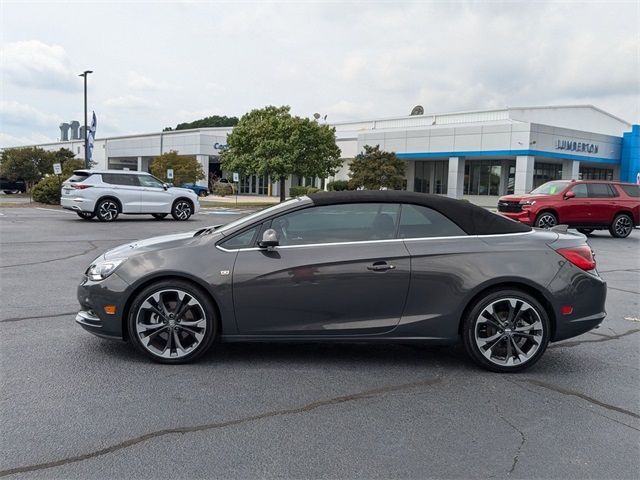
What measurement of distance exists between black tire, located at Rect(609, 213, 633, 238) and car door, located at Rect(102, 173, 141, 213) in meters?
15.8

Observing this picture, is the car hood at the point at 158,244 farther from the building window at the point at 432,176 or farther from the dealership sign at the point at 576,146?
the building window at the point at 432,176

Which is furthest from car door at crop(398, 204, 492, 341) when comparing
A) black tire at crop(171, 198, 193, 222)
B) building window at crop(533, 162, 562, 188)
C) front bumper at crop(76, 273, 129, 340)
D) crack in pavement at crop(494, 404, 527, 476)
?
building window at crop(533, 162, 562, 188)

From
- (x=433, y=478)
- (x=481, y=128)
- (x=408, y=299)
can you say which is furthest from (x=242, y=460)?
(x=481, y=128)

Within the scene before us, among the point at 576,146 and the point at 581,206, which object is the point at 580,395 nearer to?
the point at 581,206

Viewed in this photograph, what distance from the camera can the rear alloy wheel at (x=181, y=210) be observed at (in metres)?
20.3

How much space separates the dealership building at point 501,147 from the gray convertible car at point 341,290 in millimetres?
36098

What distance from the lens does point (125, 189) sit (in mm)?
19359

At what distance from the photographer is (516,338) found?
15.5 ft

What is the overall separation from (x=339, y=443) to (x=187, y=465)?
2.98 feet

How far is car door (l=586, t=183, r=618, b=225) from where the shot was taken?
17219 millimetres

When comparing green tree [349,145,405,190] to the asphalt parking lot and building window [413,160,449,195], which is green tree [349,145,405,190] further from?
the asphalt parking lot

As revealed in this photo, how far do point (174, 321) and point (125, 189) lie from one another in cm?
1590

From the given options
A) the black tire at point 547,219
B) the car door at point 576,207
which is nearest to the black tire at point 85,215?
the black tire at point 547,219

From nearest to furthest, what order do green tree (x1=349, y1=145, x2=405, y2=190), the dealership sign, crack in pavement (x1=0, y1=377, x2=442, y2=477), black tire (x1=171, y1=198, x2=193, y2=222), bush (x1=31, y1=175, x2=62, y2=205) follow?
crack in pavement (x1=0, y1=377, x2=442, y2=477) → black tire (x1=171, y1=198, x2=193, y2=222) → bush (x1=31, y1=175, x2=62, y2=205) → green tree (x1=349, y1=145, x2=405, y2=190) → the dealership sign
